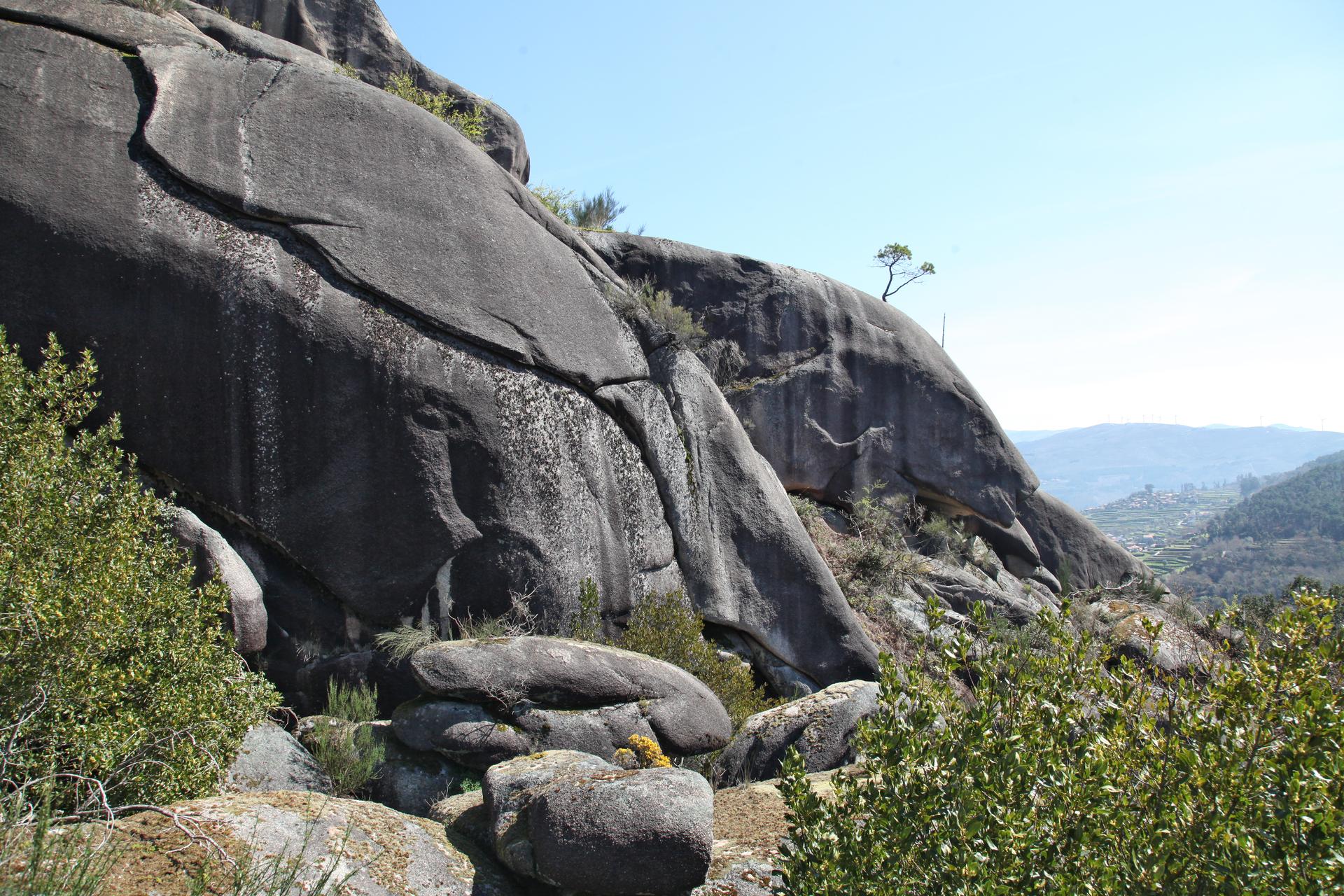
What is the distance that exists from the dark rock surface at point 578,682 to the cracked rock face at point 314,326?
102 centimetres

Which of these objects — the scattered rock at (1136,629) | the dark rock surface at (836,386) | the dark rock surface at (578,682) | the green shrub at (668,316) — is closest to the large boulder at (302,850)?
the dark rock surface at (578,682)

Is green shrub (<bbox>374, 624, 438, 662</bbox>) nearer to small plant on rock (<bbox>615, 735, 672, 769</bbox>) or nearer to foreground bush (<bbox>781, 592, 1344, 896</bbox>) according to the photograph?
small plant on rock (<bbox>615, 735, 672, 769</bbox>)

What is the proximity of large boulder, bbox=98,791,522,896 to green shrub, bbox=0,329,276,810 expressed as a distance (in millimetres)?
492

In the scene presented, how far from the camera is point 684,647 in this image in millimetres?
9312

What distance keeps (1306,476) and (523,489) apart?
109m

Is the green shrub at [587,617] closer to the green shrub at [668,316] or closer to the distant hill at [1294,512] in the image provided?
the green shrub at [668,316]

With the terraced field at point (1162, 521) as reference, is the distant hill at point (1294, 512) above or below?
above

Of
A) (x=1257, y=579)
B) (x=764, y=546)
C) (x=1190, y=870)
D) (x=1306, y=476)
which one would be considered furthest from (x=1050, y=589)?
(x=1306, y=476)

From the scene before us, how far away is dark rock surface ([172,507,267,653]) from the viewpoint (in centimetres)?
757

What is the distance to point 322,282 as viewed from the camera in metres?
8.58

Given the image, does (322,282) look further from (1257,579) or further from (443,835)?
(1257,579)

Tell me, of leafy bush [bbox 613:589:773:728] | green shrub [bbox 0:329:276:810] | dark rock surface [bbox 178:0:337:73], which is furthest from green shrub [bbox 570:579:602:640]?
dark rock surface [bbox 178:0:337:73]

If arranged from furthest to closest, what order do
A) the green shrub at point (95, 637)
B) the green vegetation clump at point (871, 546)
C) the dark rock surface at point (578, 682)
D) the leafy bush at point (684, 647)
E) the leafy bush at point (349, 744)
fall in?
the green vegetation clump at point (871, 546)
the leafy bush at point (684, 647)
the dark rock surface at point (578, 682)
the leafy bush at point (349, 744)
the green shrub at point (95, 637)

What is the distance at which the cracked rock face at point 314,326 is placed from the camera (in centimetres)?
796
